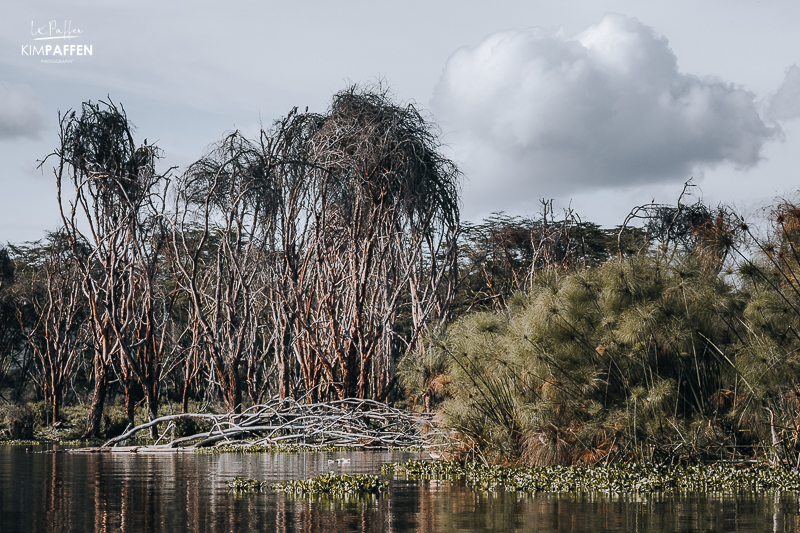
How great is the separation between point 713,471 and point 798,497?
1.74 metres

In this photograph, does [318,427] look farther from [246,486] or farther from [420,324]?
[246,486]

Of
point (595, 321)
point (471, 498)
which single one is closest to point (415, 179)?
point (595, 321)

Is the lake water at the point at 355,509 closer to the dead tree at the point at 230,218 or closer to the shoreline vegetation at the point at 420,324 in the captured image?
the shoreline vegetation at the point at 420,324

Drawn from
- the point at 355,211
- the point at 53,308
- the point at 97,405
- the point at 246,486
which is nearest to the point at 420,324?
the point at 355,211

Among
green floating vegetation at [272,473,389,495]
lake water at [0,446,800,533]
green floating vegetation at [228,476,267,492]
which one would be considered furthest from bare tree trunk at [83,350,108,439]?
green floating vegetation at [272,473,389,495]

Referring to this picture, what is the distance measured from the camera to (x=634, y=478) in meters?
10.8

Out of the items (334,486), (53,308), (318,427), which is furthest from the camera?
(53,308)

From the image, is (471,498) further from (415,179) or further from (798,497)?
(415,179)

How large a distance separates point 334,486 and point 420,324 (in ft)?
43.1

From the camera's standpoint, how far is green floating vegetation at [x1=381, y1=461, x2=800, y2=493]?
10.4 meters

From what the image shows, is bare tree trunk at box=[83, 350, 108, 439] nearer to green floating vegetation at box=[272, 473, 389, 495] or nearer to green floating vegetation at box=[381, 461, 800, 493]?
green floating vegetation at box=[381, 461, 800, 493]

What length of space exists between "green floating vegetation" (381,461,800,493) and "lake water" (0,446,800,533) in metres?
0.43

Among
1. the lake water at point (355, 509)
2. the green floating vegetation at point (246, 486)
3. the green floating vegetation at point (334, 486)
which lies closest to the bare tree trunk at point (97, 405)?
the lake water at point (355, 509)

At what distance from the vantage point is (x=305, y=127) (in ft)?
81.4
